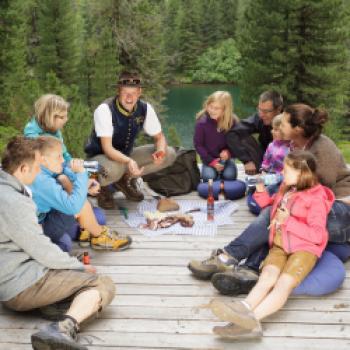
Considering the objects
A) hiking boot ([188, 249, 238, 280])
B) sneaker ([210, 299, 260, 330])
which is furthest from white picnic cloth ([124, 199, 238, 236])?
sneaker ([210, 299, 260, 330])

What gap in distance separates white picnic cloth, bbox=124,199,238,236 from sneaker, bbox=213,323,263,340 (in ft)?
5.43

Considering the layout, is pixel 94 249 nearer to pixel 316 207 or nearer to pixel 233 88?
pixel 316 207

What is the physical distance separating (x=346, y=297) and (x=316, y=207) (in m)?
0.62

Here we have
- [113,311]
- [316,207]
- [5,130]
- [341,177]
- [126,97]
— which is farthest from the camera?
[5,130]

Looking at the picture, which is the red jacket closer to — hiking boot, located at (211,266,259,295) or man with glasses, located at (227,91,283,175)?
hiking boot, located at (211,266,259,295)

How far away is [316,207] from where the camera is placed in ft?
10.8

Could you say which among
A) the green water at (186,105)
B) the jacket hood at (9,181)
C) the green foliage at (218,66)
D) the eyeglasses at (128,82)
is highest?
the eyeglasses at (128,82)

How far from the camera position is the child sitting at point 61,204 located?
11.2 feet

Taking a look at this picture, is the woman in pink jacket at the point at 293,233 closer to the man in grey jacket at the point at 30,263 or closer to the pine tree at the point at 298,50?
the man in grey jacket at the point at 30,263

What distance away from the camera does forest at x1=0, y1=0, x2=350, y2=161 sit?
17.9 meters

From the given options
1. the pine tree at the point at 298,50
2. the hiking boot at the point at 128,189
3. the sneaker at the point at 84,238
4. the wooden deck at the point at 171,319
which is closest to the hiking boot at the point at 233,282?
the wooden deck at the point at 171,319

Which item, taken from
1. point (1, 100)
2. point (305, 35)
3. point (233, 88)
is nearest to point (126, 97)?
point (1, 100)

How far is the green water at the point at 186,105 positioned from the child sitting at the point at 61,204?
53.7 ft

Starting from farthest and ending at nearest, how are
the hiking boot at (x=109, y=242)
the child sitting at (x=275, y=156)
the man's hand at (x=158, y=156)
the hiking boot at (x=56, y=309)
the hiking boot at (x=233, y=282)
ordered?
the man's hand at (x=158, y=156), the child sitting at (x=275, y=156), the hiking boot at (x=109, y=242), the hiking boot at (x=233, y=282), the hiking boot at (x=56, y=309)
